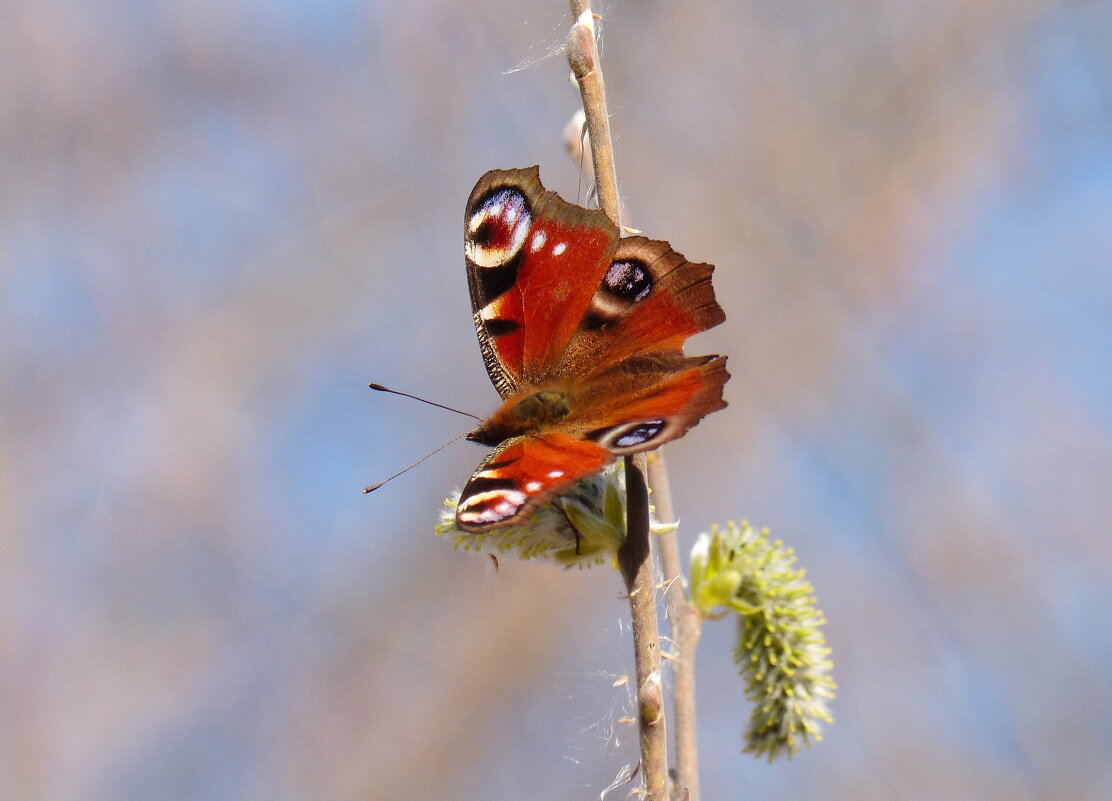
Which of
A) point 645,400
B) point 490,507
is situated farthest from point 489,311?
point 490,507

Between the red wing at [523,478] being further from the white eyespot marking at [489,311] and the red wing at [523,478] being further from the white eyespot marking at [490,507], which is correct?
the white eyespot marking at [489,311]

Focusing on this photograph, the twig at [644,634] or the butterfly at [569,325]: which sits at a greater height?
the butterfly at [569,325]

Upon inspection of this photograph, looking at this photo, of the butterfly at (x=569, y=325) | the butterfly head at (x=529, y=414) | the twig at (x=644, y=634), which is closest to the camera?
the twig at (x=644, y=634)

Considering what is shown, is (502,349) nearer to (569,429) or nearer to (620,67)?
(569,429)

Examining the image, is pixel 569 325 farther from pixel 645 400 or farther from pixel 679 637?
pixel 679 637

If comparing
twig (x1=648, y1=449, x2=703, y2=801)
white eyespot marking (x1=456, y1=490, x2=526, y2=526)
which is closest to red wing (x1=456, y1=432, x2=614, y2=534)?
white eyespot marking (x1=456, y1=490, x2=526, y2=526)

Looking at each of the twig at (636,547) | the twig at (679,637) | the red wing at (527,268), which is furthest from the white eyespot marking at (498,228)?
the twig at (679,637)
